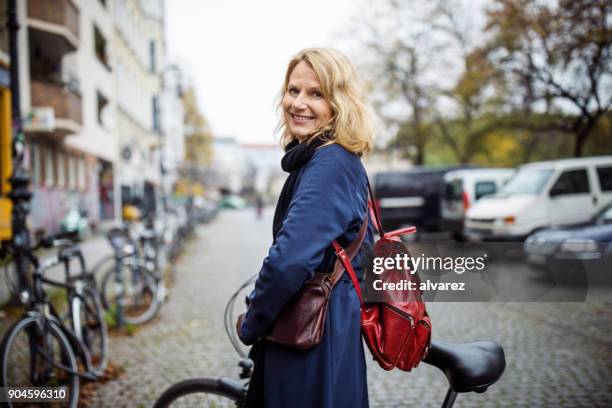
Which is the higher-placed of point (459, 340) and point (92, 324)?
point (92, 324)

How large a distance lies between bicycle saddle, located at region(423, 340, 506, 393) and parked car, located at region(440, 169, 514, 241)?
462 inches

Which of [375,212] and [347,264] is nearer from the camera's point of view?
[347,264]

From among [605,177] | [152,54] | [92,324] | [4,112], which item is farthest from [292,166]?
[152,54]

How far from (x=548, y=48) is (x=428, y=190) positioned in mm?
5244

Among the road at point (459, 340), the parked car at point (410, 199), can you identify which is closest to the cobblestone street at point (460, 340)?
the road at point (459, 340)

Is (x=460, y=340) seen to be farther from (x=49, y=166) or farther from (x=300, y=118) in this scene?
(x=49, y=166)

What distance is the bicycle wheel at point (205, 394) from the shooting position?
97.8 inches

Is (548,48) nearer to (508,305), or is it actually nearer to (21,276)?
(508,305)

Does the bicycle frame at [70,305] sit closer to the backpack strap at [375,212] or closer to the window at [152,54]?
the backpack strap at [375,212]

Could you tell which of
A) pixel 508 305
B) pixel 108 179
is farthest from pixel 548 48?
pixel 108 179

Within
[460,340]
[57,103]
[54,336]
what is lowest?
[460,340]

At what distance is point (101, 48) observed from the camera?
2086 cm

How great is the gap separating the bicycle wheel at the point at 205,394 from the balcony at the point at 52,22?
14.4 meters

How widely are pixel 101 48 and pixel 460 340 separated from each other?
20130 mm
